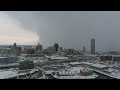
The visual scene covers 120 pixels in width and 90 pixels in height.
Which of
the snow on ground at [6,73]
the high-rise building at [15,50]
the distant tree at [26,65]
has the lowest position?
the snow on ground at [6,73]

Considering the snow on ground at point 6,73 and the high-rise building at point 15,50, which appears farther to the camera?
the high-rise building at point 15,50

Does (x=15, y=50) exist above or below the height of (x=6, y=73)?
above

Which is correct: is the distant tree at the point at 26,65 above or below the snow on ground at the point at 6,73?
above

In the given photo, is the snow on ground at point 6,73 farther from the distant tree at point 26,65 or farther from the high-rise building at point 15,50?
the high-rise building at point 15,50

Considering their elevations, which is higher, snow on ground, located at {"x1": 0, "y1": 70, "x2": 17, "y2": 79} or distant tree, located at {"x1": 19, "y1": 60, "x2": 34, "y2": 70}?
distant tree, located at {"x1": 19, "y1": 60, "x2": 34, "y2": 70}

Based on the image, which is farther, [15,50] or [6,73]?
[15,50]

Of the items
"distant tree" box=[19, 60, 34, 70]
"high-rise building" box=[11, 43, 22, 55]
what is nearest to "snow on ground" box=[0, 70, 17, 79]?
"distant tree" box=[19, 60, 34, 70]

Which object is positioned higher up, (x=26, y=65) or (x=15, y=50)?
(x=15, y=50)

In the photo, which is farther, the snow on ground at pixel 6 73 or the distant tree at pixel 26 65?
the distant tree at pixel 26 65

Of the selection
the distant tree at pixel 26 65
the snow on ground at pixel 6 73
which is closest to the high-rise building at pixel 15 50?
the distant tree at pixel 26 65

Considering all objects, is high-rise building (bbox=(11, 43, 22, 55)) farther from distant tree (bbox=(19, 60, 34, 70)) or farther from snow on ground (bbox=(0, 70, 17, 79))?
snow on ground (bbox=(0, 70, 17, 79))
